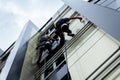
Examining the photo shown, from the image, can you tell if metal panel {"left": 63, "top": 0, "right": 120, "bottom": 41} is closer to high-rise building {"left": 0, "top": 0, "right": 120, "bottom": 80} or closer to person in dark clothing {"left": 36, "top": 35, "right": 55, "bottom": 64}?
high-rise building {"left": 0, "top": 0, "right": 120, "bottom": 80}

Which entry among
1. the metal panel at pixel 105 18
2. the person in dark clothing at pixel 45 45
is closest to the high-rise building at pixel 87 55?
the metal panel at pixel 105 18

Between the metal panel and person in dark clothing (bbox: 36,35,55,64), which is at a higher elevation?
the metal panel

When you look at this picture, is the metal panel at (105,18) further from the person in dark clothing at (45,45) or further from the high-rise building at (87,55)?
the person in dark clothing at (45,45)

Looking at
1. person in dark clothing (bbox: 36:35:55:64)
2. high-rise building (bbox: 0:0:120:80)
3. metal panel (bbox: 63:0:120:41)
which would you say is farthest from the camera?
person in dark clothing (bbox: 36:35:55:64)

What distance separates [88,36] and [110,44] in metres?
1.38

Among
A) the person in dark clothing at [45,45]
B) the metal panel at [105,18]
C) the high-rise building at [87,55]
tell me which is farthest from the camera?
the person in dark clothing at [45,45]

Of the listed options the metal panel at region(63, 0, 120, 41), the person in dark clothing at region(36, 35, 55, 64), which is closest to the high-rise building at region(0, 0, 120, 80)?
the metal panel at region(63, 0, 120, 41)

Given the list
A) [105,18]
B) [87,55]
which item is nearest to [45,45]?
[87,55]

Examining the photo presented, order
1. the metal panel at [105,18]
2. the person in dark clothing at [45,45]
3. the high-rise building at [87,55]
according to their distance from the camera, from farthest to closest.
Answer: the person in dark clothing at [45,45]
the metal panel at [105,18]
the high-rise building at [87,55]

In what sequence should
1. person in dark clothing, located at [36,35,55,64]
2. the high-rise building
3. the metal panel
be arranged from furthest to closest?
person in dark clothing, located at [36,35,55,64], the metal panel, the high-rise building

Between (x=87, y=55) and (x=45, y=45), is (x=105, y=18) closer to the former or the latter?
(x=87, y=55)

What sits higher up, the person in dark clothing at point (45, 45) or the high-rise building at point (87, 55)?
the high-rise building at point (87, 55)

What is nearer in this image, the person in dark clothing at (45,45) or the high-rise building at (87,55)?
the high-rise building at (87,55)

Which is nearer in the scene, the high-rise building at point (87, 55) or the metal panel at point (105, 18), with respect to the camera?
the high-rise building at point (87, 55)
